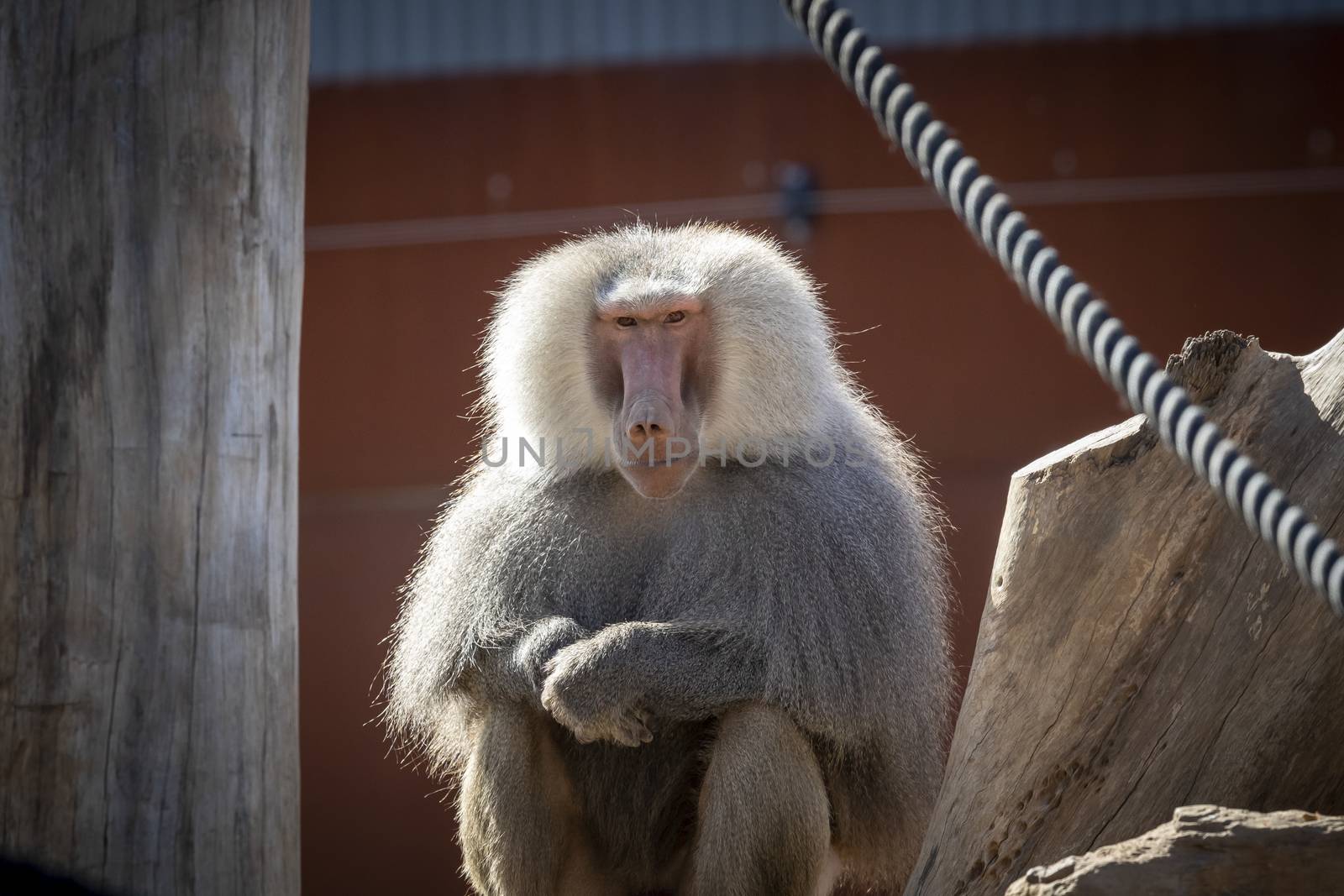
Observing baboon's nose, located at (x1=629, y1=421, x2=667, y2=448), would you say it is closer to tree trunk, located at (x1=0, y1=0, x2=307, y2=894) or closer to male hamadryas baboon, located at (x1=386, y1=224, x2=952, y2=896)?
male hamadryas baboon, located at (x1=386, y1=224, x2=952, y2=896)

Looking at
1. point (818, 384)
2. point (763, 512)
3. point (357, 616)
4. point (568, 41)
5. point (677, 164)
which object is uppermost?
point (568, 41)

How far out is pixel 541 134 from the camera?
5.66m

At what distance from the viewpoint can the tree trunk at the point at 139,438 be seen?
221 cm

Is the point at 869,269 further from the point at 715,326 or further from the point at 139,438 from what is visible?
the point at 139,438

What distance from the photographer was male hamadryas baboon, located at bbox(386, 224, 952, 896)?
8.85 feet

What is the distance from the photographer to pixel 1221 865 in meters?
1.76

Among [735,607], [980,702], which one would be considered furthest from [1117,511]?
[735,607]

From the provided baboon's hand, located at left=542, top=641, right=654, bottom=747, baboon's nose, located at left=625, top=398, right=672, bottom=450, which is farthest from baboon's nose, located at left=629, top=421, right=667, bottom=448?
baboon's hand, located at left=542, top=641, right=654, bottom=747

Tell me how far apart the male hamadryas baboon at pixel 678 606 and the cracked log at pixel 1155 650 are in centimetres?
52

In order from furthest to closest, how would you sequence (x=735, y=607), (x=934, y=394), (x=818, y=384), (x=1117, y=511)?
(x=934, y=394) → (x=818, y=384) → (x=735, y=607) → (x=1117, y=511)

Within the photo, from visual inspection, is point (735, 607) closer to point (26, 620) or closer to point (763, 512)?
point (763, 512)

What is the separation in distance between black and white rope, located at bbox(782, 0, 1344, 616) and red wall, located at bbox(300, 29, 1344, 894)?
Answer: 12.4 feet

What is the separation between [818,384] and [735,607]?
0.53 meters

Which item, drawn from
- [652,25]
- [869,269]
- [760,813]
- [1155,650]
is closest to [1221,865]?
[1155,650]
